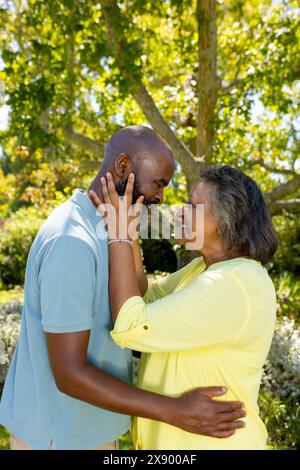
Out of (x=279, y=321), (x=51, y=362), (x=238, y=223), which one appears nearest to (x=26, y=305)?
(x=51, y=362)

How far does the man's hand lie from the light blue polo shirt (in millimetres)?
316

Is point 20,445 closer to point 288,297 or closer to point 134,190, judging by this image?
point 134,190

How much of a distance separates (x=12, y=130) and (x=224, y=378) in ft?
16.9

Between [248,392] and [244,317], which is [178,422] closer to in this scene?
[248,392]

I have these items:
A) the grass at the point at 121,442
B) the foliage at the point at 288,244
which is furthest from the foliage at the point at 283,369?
the foliage at the point at 288,244

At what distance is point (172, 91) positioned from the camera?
866cm

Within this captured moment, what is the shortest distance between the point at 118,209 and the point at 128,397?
72 cm

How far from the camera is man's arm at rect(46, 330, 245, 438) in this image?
191 cm

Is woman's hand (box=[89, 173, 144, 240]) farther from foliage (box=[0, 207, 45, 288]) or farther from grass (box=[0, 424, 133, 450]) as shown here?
foliage (box=[0, 207, 45, 288])

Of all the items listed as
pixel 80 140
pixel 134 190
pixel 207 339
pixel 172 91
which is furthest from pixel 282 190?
pixel 207 339

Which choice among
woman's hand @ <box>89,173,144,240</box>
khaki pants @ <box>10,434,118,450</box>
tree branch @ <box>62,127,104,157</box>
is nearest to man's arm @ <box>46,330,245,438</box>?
khaki pants @ <box>10,434,118,450</box>

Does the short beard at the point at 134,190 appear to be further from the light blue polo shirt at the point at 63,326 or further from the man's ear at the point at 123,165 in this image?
the light blue polo shirt at the point at 63,326

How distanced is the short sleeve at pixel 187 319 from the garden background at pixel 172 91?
2737mm

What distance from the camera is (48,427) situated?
6.70 ft
